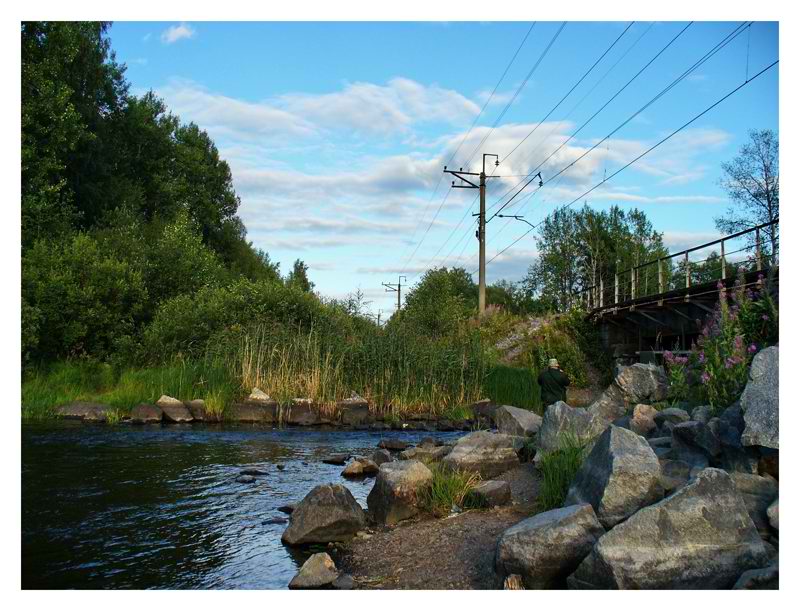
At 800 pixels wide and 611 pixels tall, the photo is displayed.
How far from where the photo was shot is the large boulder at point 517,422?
12438mm

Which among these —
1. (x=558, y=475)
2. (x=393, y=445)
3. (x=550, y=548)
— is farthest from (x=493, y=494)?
(x=393, y=445)

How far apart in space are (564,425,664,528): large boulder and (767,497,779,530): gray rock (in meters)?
0.87

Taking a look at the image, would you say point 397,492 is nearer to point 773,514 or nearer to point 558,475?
point 558,475

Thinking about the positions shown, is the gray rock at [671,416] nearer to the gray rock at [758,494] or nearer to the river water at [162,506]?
the gray rock at [758,494]

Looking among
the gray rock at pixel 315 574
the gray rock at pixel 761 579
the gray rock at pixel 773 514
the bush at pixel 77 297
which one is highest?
the bush at pixel 77 297

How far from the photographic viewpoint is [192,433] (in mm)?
17781

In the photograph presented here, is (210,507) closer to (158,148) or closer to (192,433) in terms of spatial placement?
(192,433)

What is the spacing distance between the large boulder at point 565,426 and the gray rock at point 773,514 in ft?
11.2

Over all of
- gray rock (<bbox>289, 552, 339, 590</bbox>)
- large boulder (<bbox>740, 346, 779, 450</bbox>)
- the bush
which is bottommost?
gray rock (<bbox>289, 552, 339, 590</bbox>)

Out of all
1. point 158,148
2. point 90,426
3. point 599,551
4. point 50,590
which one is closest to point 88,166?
point 158,148

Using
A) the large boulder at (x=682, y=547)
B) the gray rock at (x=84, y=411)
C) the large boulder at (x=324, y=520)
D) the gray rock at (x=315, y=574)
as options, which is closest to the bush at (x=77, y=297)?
the gray rock at (x=84, y=411)

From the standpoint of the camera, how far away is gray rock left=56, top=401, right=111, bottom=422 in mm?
20750

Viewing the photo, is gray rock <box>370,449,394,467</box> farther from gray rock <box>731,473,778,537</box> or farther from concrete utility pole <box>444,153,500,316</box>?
concrete utility pole <box>444,153,500,316</box>

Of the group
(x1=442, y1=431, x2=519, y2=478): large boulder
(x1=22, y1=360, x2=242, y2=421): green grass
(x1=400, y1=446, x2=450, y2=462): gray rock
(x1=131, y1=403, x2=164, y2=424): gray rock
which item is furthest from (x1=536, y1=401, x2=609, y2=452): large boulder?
(x1=131, y1=403, x2=164, y2=424): gray rock
